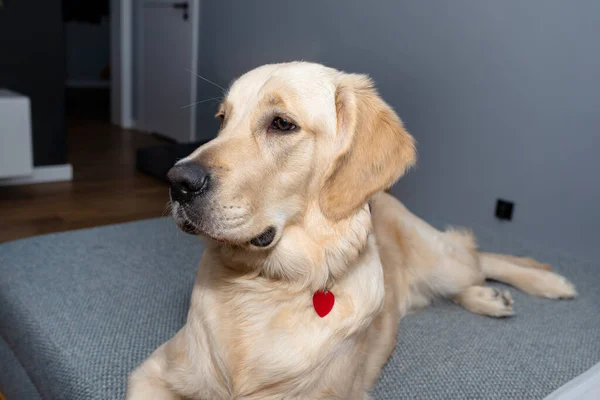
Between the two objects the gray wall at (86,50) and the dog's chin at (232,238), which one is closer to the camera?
the dog's chin at (232,238)

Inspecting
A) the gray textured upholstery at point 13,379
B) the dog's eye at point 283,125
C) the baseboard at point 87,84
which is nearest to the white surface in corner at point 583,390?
the dog's eye at point 283,125

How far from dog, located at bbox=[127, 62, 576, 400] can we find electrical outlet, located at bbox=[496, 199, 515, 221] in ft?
7.23

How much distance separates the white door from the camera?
19.6 feet

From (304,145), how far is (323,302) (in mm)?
363

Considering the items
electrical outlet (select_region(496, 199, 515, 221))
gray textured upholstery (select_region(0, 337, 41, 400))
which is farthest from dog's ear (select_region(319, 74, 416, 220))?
electrical outlet (select_region(496, 199, 515, 221))

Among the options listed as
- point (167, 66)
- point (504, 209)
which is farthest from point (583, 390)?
point (167, 66)

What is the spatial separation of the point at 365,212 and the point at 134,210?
2899 millimetres

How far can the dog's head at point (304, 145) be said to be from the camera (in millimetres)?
1272

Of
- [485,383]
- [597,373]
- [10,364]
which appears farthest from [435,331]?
[10,364]

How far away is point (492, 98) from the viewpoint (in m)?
3.35

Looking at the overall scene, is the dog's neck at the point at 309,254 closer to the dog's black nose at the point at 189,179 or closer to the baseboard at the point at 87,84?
the dog's black nose at the point at 189,179

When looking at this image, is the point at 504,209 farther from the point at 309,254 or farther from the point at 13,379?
the point at 13,379

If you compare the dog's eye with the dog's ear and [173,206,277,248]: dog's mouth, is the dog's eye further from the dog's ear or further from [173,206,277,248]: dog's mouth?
[173,206,277,248]: dog's mouth

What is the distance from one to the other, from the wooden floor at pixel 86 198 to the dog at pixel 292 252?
2.35 metres
